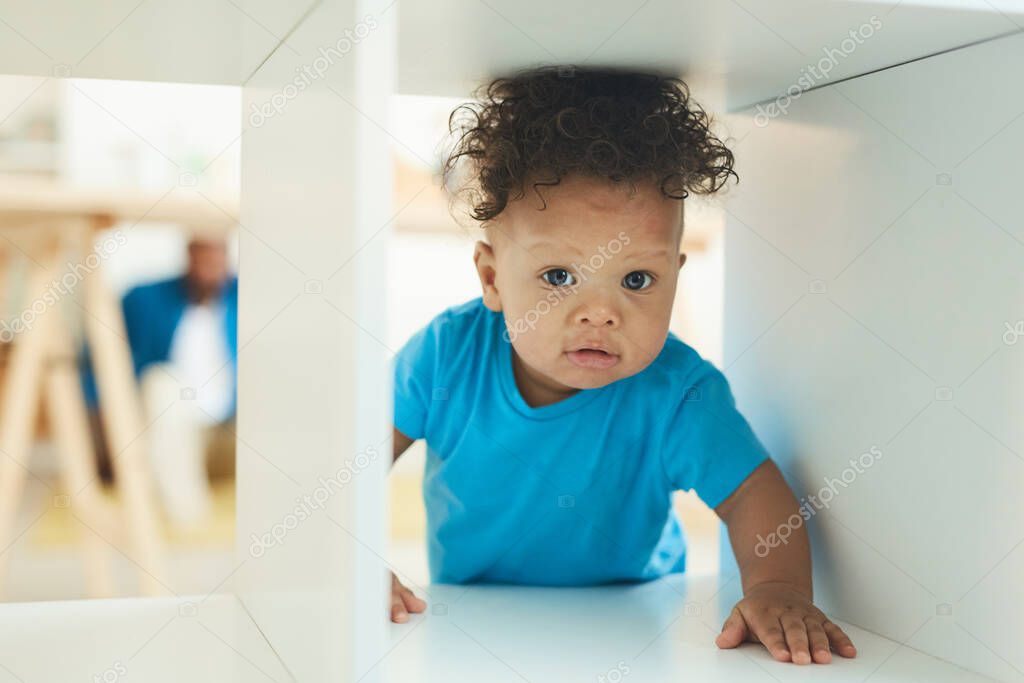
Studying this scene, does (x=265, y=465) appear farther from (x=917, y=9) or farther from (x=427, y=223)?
(x=427, y=223)

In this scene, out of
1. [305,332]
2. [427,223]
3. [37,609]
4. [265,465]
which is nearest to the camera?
[305,332]

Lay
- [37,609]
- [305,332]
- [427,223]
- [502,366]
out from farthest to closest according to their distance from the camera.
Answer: [427,223] → [502,366] → [37,609] → [305,332]

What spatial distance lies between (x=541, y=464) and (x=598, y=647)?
327 mm

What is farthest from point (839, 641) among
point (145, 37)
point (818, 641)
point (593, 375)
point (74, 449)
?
point (74, 449)

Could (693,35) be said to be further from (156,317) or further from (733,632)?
(156,317)

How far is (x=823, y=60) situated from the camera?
2.52 ft

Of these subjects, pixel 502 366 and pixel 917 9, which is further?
pixel 502 366

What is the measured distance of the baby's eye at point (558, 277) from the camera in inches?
35.6

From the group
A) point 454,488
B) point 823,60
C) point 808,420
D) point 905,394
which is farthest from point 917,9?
point 454,488

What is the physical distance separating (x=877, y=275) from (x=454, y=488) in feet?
1.59

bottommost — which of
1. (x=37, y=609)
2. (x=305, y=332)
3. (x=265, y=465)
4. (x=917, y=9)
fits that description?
(x=37, y=609)
